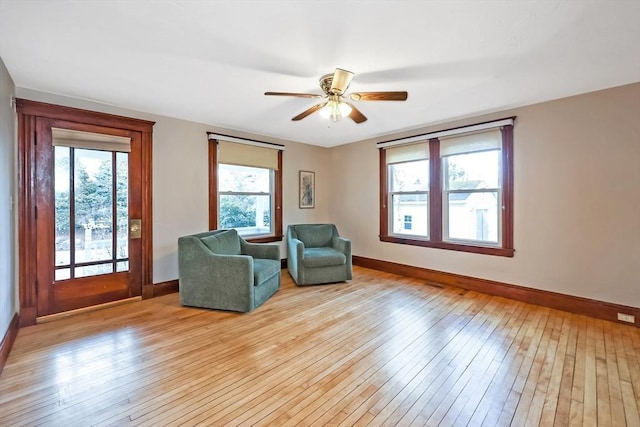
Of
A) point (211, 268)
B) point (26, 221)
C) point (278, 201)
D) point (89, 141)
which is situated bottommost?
point (211, 268)

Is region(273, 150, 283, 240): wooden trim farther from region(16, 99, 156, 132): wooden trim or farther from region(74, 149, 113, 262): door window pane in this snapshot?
region(74, 149, 113, 262): door window pane

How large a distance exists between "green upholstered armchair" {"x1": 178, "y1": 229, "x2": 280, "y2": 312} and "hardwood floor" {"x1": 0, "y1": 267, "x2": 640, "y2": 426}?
15cm

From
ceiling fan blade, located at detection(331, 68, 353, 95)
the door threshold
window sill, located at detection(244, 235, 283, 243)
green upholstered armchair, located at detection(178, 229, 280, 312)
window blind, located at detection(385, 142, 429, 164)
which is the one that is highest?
ceiling fan blade, located at detection(331, 68, 353, 95)

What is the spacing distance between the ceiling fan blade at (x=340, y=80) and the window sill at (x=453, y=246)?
294 cm

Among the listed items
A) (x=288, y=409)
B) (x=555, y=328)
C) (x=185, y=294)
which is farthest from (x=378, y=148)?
(x=288, y=409)

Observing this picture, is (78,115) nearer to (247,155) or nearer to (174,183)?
(174,183)

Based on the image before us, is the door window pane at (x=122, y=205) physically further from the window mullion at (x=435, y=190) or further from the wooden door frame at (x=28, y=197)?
the window mullion at (x=435, y=190)

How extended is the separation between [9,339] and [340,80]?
3.55 m

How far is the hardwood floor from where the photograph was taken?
1.66 meters

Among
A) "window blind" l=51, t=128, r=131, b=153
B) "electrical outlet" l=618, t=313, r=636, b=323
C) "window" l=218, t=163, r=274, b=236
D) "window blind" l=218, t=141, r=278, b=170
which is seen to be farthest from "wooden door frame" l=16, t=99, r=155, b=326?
"electrical outlet" l=618, t=313, r=636, b=323

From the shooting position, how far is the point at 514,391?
1.85 metres

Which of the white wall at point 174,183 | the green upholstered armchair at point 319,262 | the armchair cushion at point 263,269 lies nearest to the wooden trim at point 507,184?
the green upholstered armchair at point 319,262

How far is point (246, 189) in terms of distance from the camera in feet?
15.8

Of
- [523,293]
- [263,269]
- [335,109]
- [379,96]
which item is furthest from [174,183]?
[523,293]
